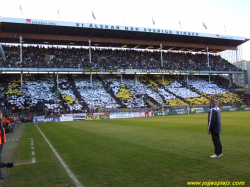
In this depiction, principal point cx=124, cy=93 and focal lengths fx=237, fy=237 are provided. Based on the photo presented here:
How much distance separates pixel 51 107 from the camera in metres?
42.9

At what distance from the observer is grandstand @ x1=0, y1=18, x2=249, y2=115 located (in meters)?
46.0

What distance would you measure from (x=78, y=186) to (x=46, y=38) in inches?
2058

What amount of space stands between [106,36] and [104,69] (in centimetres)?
923

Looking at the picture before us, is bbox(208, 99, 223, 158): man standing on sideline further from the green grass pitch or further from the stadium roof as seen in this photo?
the stadium roof

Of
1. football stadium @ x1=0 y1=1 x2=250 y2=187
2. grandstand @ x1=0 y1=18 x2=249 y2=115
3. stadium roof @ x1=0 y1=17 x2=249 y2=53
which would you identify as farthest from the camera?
stadium roof @ x1=0 y1=17 x2=249 y2=53

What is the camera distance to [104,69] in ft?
174

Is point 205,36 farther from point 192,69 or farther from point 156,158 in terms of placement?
point 156,158

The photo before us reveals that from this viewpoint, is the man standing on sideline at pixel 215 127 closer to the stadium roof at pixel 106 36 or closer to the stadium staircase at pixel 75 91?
the stadium staircase at pixel 75 91

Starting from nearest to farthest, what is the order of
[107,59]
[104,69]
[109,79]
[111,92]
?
1. [111,92]
2. [104,69]
3. [109,79]
4. [107,59]

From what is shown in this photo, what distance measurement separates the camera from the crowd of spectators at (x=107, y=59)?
166 ft

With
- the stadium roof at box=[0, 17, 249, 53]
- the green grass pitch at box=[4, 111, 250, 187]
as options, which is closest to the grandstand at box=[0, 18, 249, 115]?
the stadium roof at box=[0, 17, 249, 53]

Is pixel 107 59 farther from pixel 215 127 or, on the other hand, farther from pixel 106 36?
pixel 215 127

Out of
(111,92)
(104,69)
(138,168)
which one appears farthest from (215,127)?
(104,69)

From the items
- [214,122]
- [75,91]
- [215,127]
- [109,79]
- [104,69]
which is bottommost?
[215,127]
